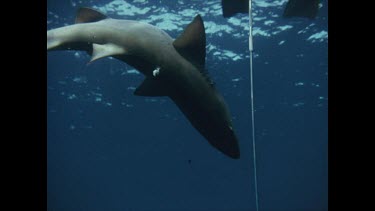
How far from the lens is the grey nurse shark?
4.98 m

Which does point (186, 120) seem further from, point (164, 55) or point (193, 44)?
point (164, 55)

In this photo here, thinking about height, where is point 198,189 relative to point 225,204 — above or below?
above

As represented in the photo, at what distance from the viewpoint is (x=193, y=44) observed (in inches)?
214

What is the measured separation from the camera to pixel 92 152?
4503cm

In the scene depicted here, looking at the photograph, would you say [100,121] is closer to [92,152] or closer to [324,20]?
[92,152]

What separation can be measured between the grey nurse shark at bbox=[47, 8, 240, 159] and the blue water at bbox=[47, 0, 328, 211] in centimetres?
359

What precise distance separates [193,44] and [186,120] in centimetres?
2719

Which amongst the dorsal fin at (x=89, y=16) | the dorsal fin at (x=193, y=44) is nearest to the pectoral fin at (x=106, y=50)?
the dorsal fin at (x=89, y=16)

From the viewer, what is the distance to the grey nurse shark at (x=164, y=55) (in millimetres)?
4984

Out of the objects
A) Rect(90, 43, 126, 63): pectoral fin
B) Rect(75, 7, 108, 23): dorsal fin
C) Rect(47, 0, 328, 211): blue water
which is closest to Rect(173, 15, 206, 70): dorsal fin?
Rect(90, 43, 126, 63): pectoral fin

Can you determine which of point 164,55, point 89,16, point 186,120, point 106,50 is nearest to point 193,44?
point 164,55

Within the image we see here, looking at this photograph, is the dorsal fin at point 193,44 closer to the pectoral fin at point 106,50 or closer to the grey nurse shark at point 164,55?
the grey nurse shark at point 164,55
